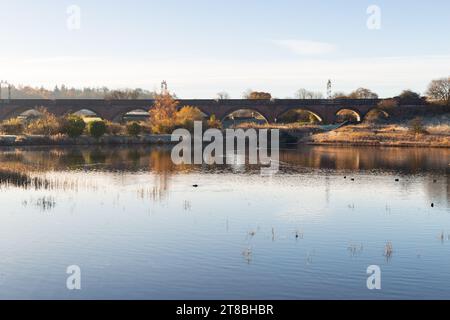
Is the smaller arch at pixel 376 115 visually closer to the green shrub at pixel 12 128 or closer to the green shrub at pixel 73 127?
the green shrub at pixel 73 127

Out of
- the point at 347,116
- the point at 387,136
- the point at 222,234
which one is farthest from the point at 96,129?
the point at 347,116

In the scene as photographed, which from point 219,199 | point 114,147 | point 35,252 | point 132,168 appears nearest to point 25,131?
point 114,147

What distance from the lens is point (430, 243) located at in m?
28.2

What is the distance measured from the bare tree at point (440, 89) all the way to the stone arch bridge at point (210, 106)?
19.4m

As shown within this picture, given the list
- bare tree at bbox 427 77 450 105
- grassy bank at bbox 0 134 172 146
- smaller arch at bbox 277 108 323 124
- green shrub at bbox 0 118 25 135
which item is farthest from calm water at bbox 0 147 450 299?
bare tree at bbox 427 77 450 105

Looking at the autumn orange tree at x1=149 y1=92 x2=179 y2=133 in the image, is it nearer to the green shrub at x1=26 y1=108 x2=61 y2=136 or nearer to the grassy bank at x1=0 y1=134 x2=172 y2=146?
the grassy bank at x1=0 y1=134 x2=172 y2=146

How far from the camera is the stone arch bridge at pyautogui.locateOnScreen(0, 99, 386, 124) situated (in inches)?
5325

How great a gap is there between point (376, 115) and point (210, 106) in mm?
39637

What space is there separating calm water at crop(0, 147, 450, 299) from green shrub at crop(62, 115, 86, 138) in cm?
4360

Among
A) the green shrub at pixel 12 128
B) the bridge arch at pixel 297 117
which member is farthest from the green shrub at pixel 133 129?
the bridge arch at pixel 297 117

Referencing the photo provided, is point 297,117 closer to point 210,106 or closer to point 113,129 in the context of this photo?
point 210,106

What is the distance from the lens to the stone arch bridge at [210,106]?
135250 millimetres
